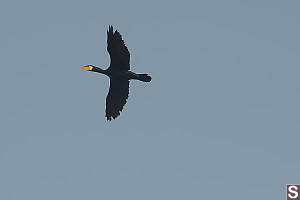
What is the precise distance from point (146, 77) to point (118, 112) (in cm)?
352

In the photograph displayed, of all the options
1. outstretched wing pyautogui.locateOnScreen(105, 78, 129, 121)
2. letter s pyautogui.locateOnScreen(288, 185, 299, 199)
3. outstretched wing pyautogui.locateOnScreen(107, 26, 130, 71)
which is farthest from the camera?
outstretched wing pyautogui.locateOnScreen(105, 78, 129, 121)

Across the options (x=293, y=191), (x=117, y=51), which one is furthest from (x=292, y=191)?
(x=117, y=51)

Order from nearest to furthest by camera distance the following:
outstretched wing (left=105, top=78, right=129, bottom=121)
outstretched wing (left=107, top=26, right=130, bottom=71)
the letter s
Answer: the letter s < outstretched wing (left=107, top=26, right=130, bottom=71) < outstretched wing (left=105, top=78, right=129, bottom=121)

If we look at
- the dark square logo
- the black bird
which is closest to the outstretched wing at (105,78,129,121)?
the black bird

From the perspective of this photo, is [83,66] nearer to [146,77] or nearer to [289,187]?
[146,77]

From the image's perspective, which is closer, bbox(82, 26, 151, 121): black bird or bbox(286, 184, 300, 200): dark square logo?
bbox(286, 184, 300, 200): dark square logo

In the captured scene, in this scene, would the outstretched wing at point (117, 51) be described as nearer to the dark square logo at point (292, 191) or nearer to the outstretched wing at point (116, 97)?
the outstretched wing at point (116, 97)

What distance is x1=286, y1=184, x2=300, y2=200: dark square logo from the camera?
4066cm

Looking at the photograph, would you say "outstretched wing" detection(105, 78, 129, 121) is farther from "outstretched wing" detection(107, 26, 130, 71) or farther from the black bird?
"outstretched wing" detection(107, 26, 130, 71)

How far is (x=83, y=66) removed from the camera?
51.4 metres

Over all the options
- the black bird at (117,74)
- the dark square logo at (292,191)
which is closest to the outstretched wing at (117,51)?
the black bird at (117,74)

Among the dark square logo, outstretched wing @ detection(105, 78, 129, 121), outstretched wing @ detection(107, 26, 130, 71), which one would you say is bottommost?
the dark square logo

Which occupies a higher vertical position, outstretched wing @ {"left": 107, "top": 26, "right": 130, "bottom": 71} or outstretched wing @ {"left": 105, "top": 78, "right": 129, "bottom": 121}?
outstretched wing @ {"left": 107, "top": 26, "right": 130, "bottom": 71}

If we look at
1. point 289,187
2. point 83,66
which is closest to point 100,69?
point 83,66
